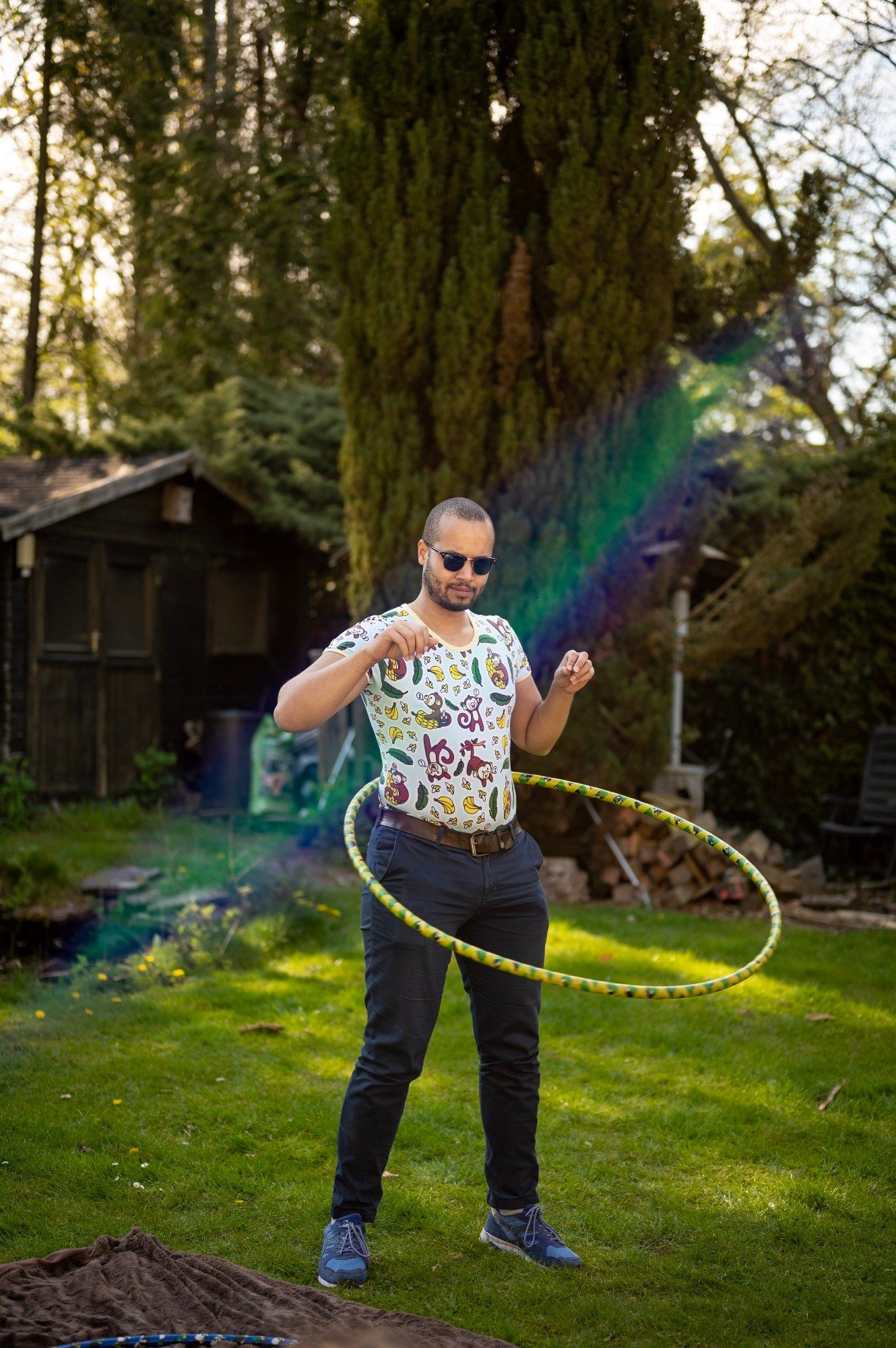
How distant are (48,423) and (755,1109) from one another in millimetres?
15761

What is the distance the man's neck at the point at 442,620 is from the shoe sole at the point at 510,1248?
1.75 metres

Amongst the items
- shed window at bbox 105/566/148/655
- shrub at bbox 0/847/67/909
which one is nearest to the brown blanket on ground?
shrub at bbox 0/847/67/909

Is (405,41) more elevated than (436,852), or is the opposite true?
(405,41)

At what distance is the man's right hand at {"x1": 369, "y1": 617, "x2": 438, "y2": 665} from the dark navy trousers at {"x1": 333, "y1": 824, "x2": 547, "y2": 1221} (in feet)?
1.70

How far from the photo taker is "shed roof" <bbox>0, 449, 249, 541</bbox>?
442 inches

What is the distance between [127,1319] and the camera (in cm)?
285

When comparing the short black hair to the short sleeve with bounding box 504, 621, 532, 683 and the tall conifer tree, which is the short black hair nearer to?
the short sleeve with bounding box 504, 621, 532, 683

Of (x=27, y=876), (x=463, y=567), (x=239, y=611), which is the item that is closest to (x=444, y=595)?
(x=463, y=567)

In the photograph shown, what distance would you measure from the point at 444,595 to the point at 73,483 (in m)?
10.3

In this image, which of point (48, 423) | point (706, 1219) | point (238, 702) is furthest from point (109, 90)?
point (706, 1219)

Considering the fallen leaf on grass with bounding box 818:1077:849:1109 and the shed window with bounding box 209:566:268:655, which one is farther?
the shed window with bounding box 209:566:268:655

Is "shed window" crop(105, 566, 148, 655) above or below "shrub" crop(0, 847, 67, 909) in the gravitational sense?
above

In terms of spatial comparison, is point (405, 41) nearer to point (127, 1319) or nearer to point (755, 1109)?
point (755, 1109)

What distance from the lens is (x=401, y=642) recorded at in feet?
9.71
